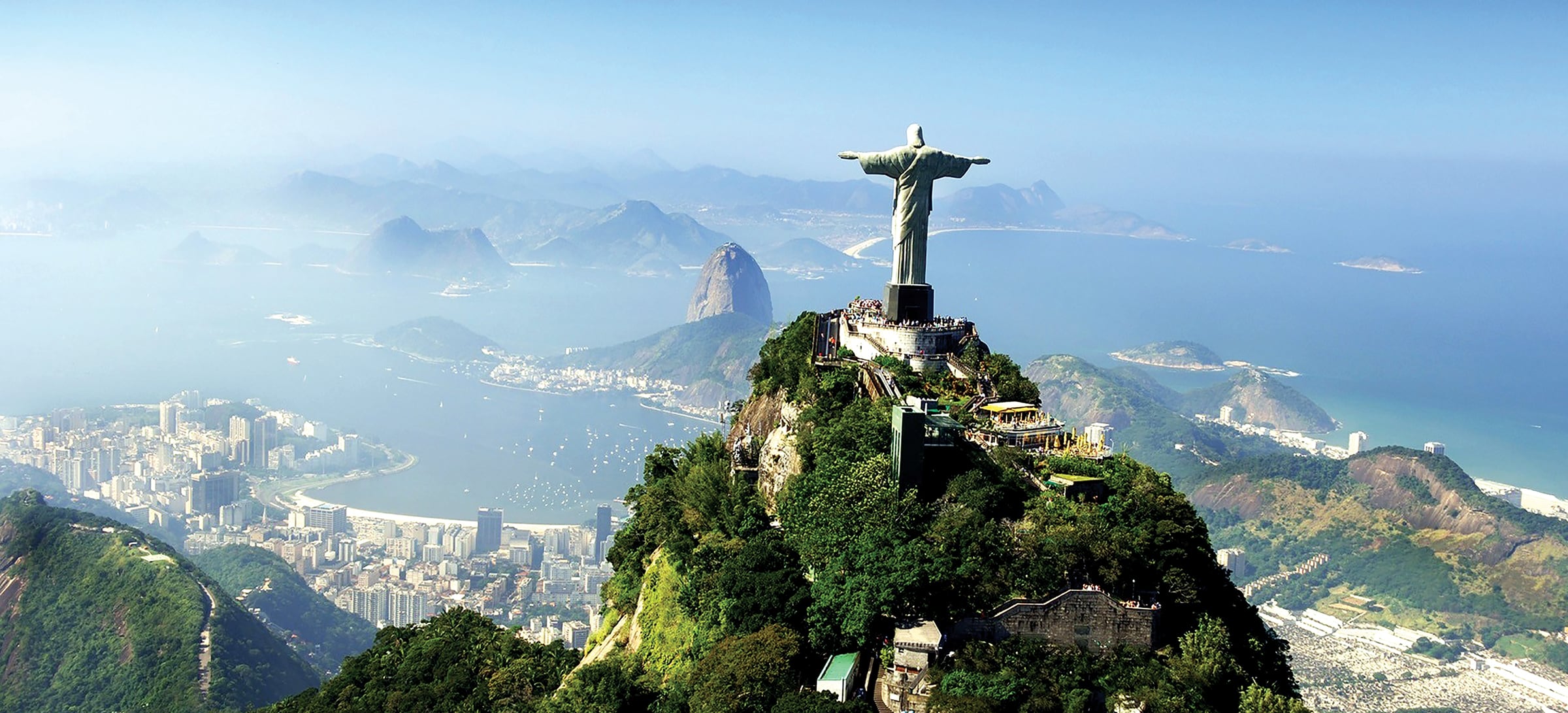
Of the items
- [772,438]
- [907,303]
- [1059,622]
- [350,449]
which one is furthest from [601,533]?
[1059,622]

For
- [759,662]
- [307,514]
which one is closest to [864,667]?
[759,662]

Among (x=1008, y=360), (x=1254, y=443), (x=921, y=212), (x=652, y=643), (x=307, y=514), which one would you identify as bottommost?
(x=307, y=514)

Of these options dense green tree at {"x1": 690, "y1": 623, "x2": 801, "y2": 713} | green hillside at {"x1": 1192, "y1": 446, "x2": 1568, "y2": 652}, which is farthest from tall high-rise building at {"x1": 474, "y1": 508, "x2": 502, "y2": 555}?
dense green tree at {"x1": 690, "y1": 623, "x2": 801, "y2": 713}

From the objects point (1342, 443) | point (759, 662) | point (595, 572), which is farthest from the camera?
point (1342, 443)

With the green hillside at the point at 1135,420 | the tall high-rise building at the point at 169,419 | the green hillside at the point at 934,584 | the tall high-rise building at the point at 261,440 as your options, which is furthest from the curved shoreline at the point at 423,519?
the green hillside at the point at 934,584

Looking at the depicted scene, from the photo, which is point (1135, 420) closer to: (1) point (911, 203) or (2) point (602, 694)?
(1) point (911, 203)

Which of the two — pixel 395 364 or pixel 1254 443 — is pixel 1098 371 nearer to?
pixel 1254 443

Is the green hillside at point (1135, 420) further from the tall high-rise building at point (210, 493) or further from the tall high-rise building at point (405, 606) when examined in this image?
the tall high-rise building at point (210, 493)
